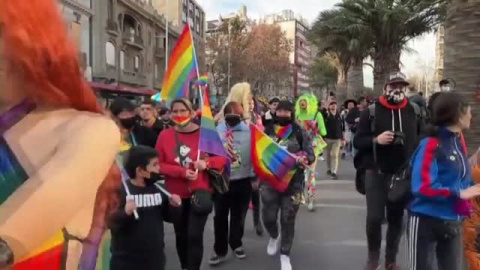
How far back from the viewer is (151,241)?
3514 millimetres

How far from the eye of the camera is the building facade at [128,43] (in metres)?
39.9

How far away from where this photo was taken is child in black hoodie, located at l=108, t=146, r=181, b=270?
343 cm

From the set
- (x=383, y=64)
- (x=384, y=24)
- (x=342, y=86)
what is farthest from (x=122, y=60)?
(x=384, y=24)

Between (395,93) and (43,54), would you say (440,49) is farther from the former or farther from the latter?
(43,54)

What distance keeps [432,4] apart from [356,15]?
324 cm

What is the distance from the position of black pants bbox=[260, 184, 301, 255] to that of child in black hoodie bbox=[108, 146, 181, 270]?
1.76 metres

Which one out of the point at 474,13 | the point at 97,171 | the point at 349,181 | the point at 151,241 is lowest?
the point at 349,181

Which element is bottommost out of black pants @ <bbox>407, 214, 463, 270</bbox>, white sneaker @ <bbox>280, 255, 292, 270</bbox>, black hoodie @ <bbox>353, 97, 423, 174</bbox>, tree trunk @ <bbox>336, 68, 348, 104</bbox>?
white sneaker @ <bbox>280, 255, 292, 270</bbox>

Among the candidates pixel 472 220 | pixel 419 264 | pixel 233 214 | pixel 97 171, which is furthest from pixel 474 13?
pixel 97 171

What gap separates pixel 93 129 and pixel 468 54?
3.98 meters

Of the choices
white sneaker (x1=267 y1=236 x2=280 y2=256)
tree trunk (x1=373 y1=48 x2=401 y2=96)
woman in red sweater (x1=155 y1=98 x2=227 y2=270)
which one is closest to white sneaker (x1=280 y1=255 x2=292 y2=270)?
white sneaker (x1=267 y1=236 x2=280 y2=256)

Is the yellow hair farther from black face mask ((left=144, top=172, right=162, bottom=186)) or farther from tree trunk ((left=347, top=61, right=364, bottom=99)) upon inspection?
tree trunk ((left=347, top=61, right=364, bottom=99))

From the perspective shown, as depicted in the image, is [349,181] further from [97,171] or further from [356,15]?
[356,15]

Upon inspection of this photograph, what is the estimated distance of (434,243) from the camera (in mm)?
3402
